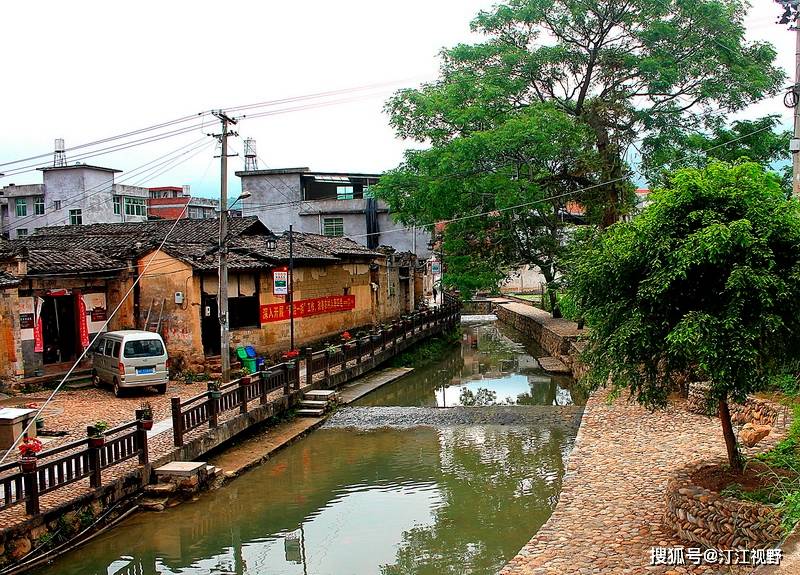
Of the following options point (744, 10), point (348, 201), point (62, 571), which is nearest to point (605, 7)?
point (744, 10)

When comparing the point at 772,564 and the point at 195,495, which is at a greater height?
the point at 772,564

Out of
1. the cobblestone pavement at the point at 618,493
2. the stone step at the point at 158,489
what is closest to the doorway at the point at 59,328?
the stone step at the point at 158,489

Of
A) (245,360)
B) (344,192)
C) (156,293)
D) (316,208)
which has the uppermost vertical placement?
(344,192)

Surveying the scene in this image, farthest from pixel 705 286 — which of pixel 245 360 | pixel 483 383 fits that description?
pixel 483 383

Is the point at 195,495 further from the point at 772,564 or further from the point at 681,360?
the point at 772,564

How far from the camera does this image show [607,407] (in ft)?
57.2

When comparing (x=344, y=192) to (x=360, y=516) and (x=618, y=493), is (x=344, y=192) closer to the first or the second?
(x=360, y=516)

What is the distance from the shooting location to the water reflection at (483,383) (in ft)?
76.7

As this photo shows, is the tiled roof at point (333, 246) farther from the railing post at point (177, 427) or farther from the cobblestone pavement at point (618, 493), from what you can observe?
the cobblestone pavement at point (618, 493)

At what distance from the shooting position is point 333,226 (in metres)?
45.6

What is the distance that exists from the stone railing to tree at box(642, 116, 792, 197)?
18546mm

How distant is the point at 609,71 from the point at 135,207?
31394mm

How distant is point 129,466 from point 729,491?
1003 cm

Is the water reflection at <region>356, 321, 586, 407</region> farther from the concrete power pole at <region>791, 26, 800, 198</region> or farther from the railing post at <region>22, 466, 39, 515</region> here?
the railing post at <region>22, 466, 39, 515</region>
